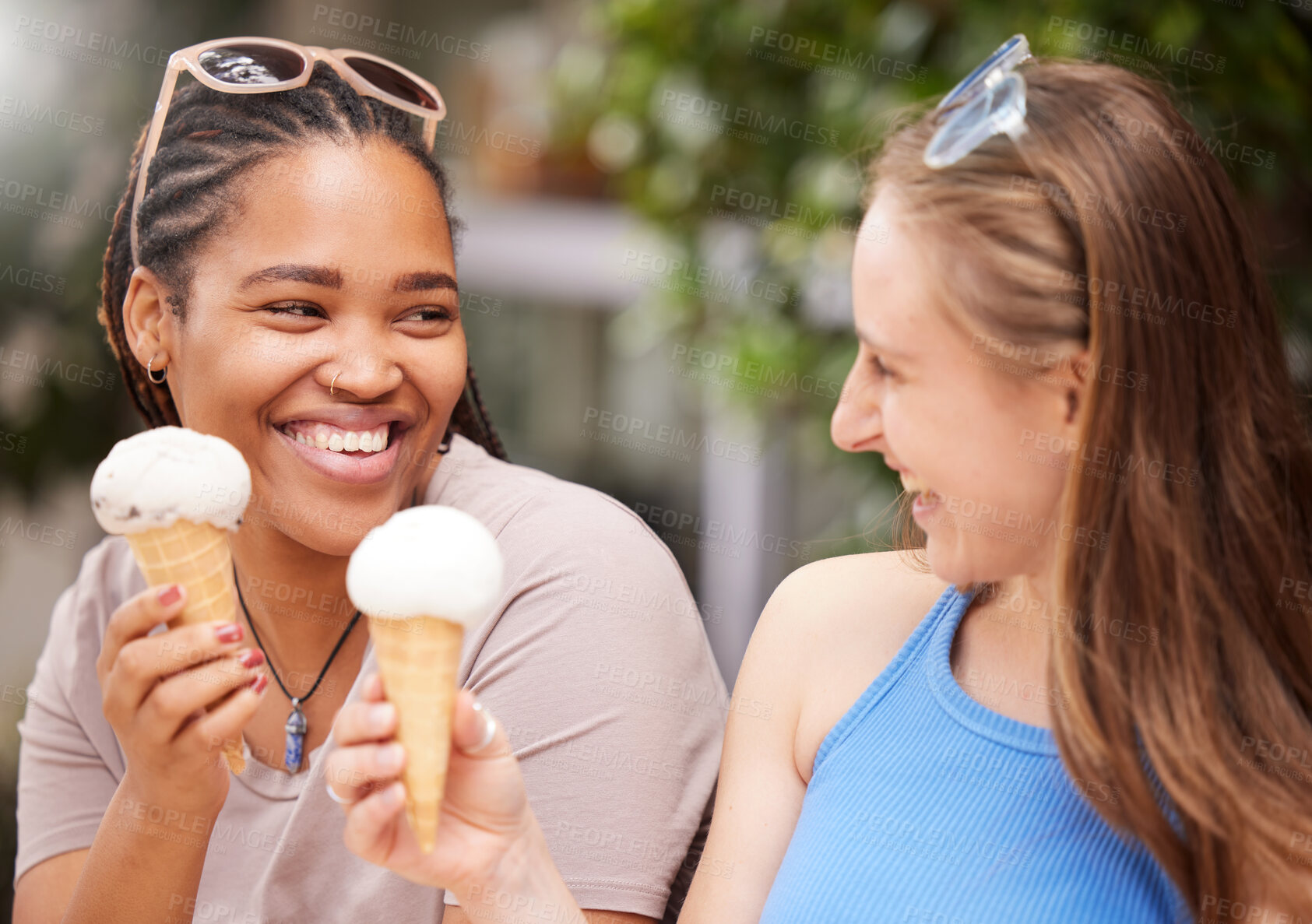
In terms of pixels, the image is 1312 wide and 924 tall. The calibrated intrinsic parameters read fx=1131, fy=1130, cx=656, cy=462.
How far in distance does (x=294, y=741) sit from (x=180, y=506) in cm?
55

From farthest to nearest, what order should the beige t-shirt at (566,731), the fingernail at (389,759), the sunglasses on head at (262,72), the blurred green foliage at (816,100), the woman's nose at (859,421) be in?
the blurred green foliage at (816,100) → the sunglasses on head at (262,72) → the beige t-shirt at (566,731) → the woman's nose at (859,421) → the fingernail at (389,759)

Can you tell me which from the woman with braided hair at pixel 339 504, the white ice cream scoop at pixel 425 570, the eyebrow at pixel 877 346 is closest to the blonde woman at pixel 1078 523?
the eyebrow at pixel 877 346

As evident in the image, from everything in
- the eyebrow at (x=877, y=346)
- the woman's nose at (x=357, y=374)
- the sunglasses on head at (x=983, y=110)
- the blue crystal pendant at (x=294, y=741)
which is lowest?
the blue crystal pendant at (x=294, y=741)

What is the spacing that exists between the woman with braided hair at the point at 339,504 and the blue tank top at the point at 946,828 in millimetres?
243

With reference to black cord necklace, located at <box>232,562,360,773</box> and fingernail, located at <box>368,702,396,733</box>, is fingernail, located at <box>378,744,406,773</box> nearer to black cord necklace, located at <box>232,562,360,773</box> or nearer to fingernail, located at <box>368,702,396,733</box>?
fingernail, located at <box>368,702,396,733</box>

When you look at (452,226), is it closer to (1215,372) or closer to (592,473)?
(1215,372)

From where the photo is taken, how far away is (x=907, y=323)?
123 centimetres

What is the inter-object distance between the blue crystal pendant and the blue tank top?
29.2 inches

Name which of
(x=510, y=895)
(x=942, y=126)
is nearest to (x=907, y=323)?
(x=942, y=126)

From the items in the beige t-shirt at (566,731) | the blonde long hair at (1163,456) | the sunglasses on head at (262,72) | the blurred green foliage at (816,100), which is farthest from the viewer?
the blurred green foliage at (816,100)

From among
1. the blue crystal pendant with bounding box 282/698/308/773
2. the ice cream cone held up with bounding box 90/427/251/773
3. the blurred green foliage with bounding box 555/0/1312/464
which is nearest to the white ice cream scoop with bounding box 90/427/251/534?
the ice cream cone held up with bounding box 90/427/251/773

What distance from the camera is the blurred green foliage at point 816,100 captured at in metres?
2.25

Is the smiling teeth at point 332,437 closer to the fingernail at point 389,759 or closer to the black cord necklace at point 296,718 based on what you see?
the black cord necklace at point 296,718

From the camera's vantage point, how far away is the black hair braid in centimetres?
157
